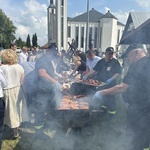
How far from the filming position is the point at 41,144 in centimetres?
309

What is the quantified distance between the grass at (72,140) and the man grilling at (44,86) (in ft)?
0.66

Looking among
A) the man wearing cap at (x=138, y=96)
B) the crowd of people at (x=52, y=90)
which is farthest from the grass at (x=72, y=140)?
the man wearing cap at (x=138, y=96)

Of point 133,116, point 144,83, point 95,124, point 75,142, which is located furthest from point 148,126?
point 95,124

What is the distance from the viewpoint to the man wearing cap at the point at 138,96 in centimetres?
221

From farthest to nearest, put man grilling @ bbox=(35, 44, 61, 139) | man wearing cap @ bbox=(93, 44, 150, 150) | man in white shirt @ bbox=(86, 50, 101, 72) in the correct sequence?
man in white shirt @ bbox=(86, 50, 101, 72) < man grilling @ bbox=(35, 44, 61, 139) < man wearing cap @ bbox=(93, 44, 150, 150)

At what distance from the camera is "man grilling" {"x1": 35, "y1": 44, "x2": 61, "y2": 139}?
3.14 metres

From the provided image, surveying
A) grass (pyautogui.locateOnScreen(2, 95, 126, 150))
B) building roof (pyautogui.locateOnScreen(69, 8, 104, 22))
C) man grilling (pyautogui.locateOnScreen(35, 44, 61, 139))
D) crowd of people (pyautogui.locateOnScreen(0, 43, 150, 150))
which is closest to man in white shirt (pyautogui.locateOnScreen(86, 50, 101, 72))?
crowd of people (pyautogui.locateOnScreen(0, 43, 150, 150))

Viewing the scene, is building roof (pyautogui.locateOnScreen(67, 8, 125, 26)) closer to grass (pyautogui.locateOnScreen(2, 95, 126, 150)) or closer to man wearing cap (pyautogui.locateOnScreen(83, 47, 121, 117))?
man wearing cap (pyautogui.locateOnScreen(83, 47, 121, 117))

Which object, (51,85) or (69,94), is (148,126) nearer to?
(69,94)

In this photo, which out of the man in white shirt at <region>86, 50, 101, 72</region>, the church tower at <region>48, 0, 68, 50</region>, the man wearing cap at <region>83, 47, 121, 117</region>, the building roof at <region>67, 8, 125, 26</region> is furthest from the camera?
the building roof at <region>67, 8, 125, 26</region>

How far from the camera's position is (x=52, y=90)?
124 inches

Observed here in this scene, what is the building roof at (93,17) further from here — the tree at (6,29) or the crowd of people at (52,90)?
the crowd of people at (52,90)

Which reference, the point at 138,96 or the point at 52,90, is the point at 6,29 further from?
the point at 138,96

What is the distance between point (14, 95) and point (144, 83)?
211 centimetres
